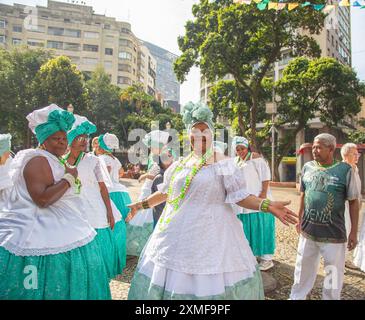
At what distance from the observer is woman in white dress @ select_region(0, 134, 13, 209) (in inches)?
139

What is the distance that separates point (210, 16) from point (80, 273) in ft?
58.7

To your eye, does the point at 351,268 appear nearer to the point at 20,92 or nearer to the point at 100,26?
the point at 20,92

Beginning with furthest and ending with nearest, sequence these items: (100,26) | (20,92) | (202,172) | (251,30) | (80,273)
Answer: (100,26) → (20,92) → (251,30) → (202,172) → (80,273)

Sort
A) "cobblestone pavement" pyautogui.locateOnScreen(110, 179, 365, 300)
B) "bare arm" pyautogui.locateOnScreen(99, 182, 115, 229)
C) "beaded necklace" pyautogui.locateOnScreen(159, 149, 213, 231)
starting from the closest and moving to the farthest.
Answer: "beaded necklace" pyautogui.locateOnScreen(159, 149, 213, 231)
"cobblestone pavement" pyautogui.locateOnScreen(110, 179, 365, 300)
"bare arm" pyautogui.locateOnScreen(99, 182, 115, 229)

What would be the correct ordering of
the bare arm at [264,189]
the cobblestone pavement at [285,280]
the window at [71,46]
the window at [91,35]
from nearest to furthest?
1. the cobblestone pavement at [285,280]
2. the bare arm at [264,189]
3. the window at [71,46]
4. the window at [91,35]

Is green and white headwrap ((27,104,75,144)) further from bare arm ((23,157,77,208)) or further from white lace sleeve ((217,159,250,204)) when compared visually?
white lace sleeve ((217,159,250,204))

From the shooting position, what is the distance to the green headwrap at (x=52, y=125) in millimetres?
2441

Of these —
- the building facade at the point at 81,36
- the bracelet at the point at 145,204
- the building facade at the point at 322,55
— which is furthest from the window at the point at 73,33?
the bracelet at the point at 145,204

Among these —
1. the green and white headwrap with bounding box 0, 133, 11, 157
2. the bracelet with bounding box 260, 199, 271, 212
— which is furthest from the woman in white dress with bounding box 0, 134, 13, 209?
the bracelet with bounding box 260, 199, 271, 212

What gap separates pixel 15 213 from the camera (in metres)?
2.28

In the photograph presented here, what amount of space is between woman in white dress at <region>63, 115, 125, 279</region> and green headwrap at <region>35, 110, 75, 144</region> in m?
1.13

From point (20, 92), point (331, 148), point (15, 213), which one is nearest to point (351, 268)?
point (331, 148)

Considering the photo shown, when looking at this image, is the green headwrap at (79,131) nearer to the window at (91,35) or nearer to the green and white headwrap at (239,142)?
the green and white headwrap at (239,142)

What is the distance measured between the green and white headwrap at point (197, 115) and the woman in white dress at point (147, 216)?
7.03ft
